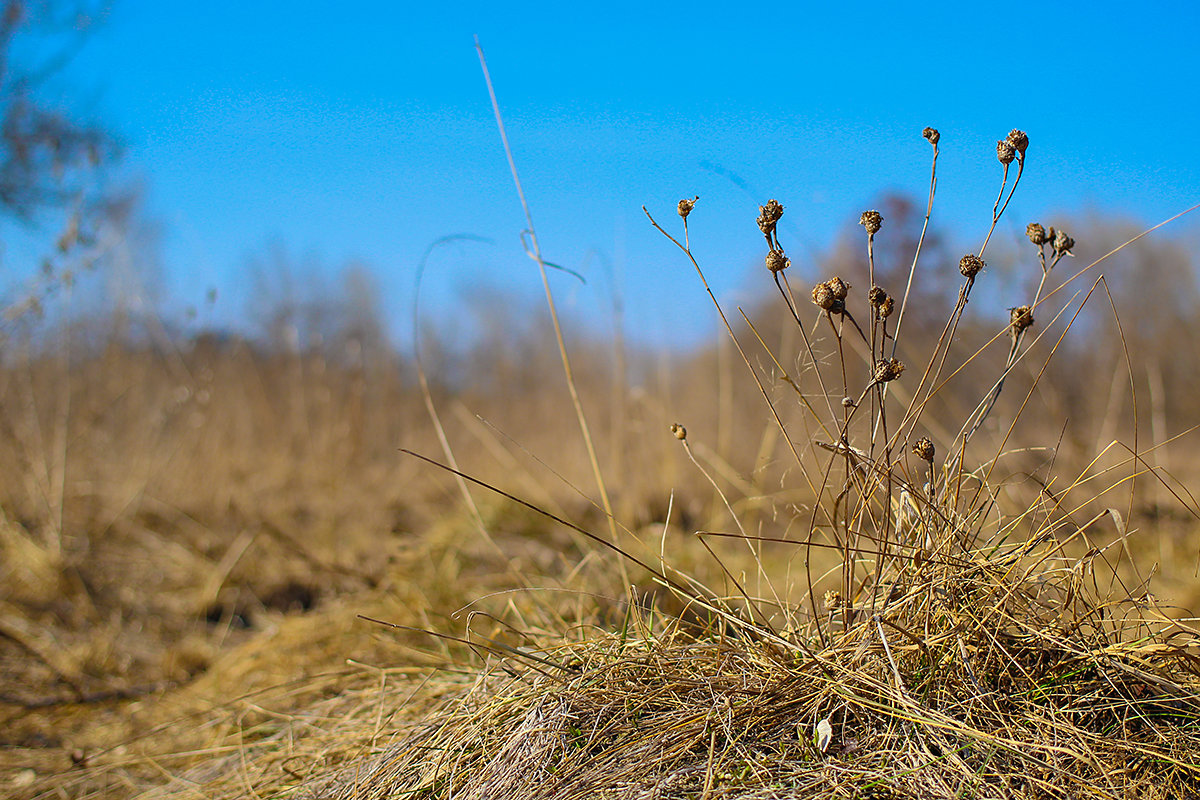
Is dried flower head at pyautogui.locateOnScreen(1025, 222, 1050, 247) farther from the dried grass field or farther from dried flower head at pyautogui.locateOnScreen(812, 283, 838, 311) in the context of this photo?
dried flower head at pyautogui.locateOnScreen(812, 283, 838, 311)

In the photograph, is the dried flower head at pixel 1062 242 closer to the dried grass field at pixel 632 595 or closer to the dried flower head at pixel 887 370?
the dried grass field at pixel 632 595

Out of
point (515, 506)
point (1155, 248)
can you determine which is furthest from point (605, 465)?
point (1155, 248)

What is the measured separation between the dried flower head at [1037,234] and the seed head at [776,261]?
387mm

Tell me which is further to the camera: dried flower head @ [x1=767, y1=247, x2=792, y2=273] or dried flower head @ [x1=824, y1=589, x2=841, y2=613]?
dried flower head @ [x1=824, y1=589, x2=841, y2=613]

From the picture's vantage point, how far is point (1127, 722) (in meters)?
1.09

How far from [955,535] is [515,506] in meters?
3.33

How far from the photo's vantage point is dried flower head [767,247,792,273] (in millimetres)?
1003

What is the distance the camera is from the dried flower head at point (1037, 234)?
1.08 meters

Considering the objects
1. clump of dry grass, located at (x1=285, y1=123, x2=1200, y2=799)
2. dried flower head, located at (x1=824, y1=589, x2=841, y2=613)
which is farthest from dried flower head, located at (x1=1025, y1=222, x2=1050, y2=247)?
dried flower head, located at (x1=824, y1=589, x2=841, y2=613)

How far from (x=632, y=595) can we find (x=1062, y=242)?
0.86 m

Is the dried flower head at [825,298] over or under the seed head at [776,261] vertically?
under

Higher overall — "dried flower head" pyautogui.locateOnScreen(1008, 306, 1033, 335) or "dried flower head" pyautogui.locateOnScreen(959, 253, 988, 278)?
"dried flower head" pyautogui.locateOnScreen(959, 253, 988, 278)

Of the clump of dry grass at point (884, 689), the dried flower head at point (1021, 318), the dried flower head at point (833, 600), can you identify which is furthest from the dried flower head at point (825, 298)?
the dried flower head at point (833, 600)

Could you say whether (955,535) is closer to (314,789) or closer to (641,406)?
(314,789)
